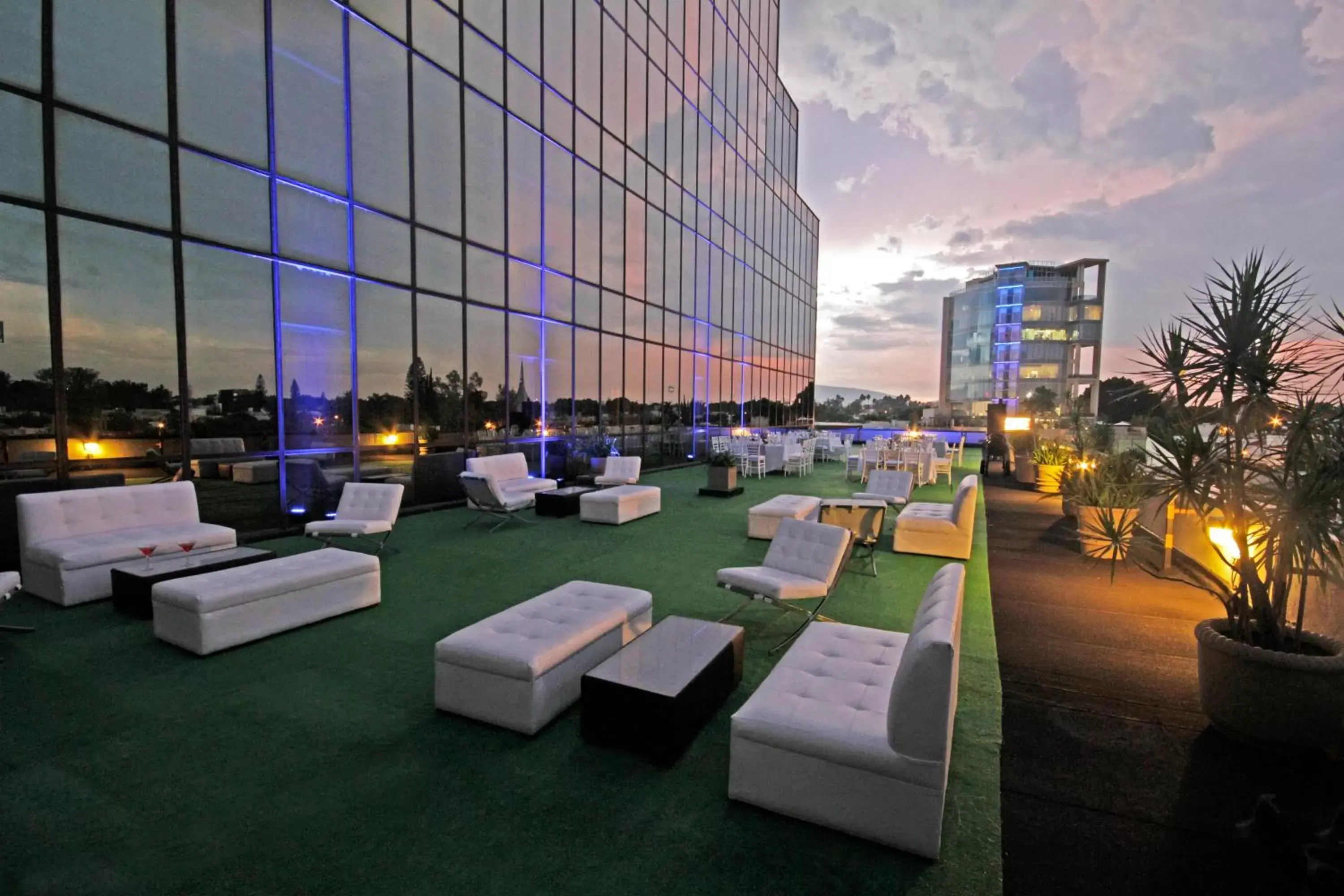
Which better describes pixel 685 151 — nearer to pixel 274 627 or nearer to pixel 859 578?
pixel 859 578

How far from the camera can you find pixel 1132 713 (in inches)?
121

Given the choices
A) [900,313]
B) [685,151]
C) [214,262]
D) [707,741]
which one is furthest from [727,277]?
[900,313]

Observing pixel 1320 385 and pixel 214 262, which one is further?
pixel 214 262

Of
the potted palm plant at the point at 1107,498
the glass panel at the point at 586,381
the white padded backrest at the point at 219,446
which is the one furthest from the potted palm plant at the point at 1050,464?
the white padded backrest at the point at 219,446

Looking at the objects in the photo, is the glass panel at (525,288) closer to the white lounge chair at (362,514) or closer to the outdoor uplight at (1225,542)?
the white lounge chair at (362,514)

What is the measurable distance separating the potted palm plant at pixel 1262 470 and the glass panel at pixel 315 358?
8516 millimetres

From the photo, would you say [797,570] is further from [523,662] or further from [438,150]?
[438,150]

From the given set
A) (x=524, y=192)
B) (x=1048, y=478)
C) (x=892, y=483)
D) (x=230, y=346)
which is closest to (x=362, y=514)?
(x=230, y=346)

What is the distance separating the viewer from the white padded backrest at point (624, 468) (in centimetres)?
1027

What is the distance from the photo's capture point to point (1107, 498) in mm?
4211

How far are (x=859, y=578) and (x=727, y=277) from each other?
1498 centimetres

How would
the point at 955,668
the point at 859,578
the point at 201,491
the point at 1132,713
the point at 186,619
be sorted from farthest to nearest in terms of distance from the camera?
1. the point at 201,491
2. the point at 859,578
3. the point at 186,619
4. the point at 1132,713
5. the point at 955,668

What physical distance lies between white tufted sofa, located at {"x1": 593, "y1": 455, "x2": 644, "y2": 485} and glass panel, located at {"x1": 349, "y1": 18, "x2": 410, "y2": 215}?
5.05 m

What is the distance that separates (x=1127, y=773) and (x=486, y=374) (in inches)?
383
